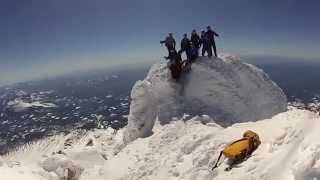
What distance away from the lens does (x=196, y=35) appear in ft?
100

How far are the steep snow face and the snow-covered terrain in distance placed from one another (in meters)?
0.22

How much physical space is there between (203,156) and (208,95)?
441 inches

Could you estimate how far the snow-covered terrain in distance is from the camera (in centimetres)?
1213

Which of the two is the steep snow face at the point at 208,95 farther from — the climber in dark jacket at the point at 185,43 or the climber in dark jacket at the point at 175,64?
the climber in dark jacket at the point at 185,43

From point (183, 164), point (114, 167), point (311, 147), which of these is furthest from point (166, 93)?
point (311, 147)

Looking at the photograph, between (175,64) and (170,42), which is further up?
(170,42)

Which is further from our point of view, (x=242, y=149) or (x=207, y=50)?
(x=207, y=50)

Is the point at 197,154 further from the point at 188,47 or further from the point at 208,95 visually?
the point at 188,47

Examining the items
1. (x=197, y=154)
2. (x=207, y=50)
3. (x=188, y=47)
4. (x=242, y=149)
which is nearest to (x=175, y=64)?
(x=188, y=47)

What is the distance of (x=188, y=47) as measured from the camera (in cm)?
3052

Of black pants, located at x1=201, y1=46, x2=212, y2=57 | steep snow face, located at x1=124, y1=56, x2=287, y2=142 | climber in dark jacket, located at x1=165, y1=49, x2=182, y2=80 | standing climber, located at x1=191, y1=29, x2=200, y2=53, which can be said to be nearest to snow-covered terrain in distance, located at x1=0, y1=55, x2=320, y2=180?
steep snow face, located at x1=124, y1=56, x2=287, y2=142

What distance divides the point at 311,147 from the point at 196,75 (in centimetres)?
1907

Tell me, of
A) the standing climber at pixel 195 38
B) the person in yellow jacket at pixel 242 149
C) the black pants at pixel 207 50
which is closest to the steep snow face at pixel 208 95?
the black pants at pixel 207 50

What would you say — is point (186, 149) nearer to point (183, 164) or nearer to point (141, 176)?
point (183, 164)
